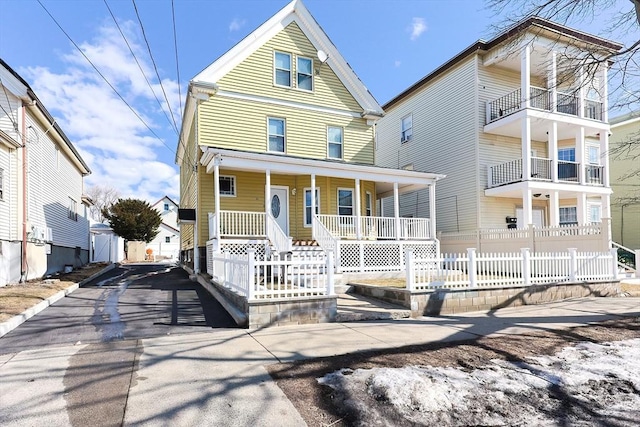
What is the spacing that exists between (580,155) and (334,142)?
433 inches

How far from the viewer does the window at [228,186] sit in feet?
46.1

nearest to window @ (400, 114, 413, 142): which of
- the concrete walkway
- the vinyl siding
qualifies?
the vinyl siding

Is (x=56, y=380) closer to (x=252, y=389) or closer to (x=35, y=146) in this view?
(x=252, y=389)

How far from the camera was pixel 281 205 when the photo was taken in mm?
14945

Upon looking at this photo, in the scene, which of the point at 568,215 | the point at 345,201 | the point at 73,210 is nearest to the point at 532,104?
the point at 568,215

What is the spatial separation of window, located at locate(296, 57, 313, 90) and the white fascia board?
4.70 meters

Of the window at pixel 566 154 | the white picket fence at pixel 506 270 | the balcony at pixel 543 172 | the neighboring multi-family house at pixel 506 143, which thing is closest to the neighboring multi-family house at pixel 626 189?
the window at pixel 566 154

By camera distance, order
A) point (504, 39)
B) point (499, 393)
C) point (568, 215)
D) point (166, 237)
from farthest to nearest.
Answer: point (166, 237), point (568, 215), point (504, 39), point (499, 393)

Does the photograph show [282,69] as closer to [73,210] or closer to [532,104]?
[532,104]

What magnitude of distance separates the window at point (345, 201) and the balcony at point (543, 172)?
20.3 ft

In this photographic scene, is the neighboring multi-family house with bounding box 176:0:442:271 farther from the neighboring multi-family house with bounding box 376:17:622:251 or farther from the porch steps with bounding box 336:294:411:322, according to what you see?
the neighboring multi-family house with bounding box 376:17:622:251

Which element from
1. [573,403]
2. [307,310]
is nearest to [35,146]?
[307,310]

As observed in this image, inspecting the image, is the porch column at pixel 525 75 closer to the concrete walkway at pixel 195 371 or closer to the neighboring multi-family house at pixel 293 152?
the neighboring multi-family house at pixel 293 152

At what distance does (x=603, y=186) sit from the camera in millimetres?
16734
